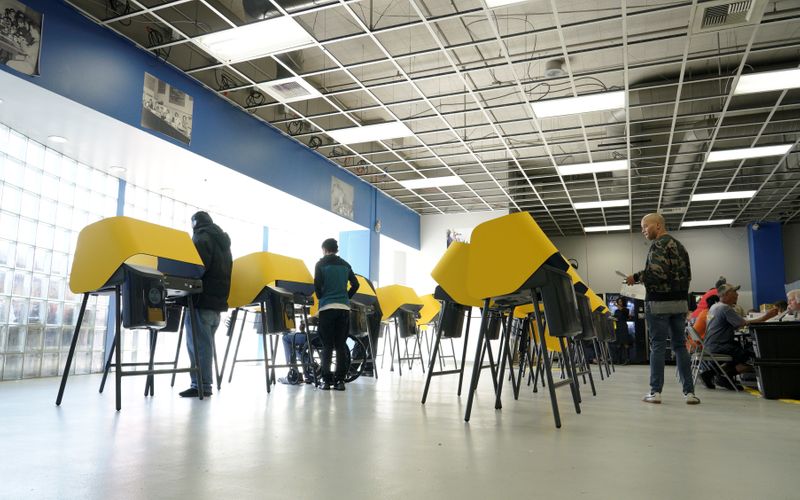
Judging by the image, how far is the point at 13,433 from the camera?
2.43m

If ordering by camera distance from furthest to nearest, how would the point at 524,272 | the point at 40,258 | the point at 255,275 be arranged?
the point at 40,258
the point at 255,275
the point at 524,272

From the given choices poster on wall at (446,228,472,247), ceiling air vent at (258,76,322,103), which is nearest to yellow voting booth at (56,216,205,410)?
A: ceiling air vent at (258,76,322,103)

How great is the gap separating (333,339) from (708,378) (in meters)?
4.11

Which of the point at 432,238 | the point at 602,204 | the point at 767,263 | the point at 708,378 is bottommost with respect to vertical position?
the point at 708,378

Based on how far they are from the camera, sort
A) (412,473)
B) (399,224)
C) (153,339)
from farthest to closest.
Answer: (399,224) < (153,339) < (412,473)

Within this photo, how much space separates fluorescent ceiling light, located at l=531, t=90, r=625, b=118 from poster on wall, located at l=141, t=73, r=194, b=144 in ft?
16.5

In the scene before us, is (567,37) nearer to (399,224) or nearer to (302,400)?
(302,400)

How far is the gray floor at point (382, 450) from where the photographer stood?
1.58 metres

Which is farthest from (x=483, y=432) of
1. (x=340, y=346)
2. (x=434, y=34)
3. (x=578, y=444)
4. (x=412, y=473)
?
(x=434, y=34)

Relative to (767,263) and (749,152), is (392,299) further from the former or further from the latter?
(767,263)

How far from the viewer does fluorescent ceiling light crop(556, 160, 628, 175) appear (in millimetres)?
11109

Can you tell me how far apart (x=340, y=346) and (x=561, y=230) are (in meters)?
14.5

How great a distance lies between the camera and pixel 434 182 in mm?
12727

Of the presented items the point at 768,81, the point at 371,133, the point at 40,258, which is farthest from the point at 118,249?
the point at 768,81
